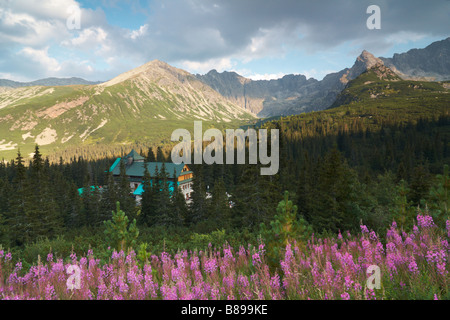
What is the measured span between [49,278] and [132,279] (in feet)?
6.71

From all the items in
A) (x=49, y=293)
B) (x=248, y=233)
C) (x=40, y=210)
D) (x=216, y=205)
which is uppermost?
(x=49, y=293)

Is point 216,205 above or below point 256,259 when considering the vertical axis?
below

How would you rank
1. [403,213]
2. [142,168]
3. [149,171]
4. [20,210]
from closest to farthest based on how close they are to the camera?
[403,213] < [20,210] < [149,171] < [142,168]

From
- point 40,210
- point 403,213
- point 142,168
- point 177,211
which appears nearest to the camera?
point 403,213

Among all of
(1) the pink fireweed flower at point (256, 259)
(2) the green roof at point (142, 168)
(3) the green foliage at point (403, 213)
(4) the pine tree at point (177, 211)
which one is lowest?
→ (4) the pine tree at point (177, 211)

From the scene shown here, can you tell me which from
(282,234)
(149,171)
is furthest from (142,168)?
(282,234)

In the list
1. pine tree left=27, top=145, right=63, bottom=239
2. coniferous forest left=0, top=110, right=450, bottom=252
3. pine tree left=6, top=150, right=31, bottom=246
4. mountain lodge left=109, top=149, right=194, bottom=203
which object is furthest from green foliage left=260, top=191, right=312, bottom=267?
mountain lodge left=109, top=149, right=194, bottom=203

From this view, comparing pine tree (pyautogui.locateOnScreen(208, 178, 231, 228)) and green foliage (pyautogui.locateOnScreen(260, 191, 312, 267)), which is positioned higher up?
green foliage (pyautogui.locateOnScreen(260, 191, 312, 267))

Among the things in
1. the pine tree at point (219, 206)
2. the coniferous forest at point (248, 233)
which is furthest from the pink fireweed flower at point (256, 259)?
the pine tree at point (219, 206)

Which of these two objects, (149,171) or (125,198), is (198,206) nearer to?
(125,198)

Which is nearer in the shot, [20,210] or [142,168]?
[20,210]

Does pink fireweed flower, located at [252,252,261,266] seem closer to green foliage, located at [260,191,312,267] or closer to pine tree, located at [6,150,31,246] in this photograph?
green foliage, located at [260,191,312,267]

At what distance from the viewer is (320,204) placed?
81.6 feet

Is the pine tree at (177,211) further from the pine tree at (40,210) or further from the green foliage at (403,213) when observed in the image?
the green foliage at (403,213)
